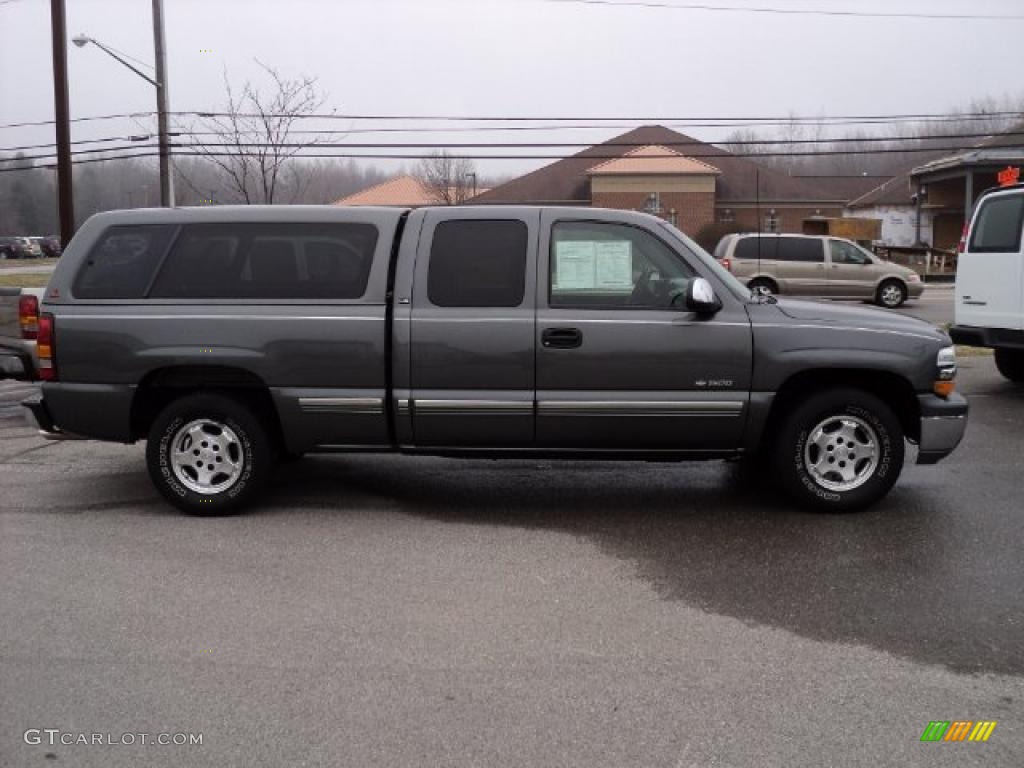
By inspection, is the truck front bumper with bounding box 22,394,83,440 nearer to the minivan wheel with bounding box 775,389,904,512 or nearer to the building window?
the minivan wheel with bounding box 775,389,904,512

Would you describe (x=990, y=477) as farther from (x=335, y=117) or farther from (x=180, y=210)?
(x=335, y=117)

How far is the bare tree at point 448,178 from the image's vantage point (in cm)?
4922

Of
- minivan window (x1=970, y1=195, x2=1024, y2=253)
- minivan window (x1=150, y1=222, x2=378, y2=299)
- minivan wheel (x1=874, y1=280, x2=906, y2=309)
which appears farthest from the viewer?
minivan wheel (x1=874, y1=280, x2=906, y2=309)

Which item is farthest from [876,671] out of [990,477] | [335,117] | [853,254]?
[335,117]

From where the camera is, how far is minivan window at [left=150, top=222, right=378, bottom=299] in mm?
5809

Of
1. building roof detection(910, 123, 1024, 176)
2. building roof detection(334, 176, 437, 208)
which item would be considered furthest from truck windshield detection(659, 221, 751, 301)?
building roof detection(334, 176, 437, 208)

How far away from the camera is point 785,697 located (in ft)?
11.6

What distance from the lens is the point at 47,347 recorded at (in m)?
5.82

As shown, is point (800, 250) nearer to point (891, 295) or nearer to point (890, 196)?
point (891, 295)

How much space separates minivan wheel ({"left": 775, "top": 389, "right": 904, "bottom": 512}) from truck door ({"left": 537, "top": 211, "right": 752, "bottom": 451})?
38 centimetres

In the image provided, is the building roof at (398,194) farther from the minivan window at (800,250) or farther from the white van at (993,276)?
the white van at (993,276)

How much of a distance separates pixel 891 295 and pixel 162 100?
18.6m

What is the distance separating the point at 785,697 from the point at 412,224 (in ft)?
11.8

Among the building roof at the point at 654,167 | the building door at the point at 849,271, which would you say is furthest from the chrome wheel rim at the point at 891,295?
the building roof at the point at 654,167
